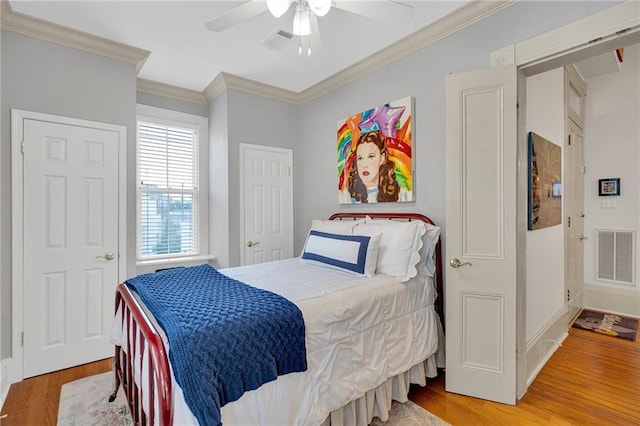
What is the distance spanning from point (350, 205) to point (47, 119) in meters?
2.75

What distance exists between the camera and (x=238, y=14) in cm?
171

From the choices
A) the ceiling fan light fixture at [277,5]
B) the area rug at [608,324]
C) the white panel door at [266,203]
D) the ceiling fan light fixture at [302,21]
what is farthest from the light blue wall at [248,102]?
the area rug at [608,324]

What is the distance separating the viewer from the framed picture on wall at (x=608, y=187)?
144 inches

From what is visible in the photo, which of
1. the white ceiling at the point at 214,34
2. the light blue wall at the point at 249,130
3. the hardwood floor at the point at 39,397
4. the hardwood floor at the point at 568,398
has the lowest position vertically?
the hardwood floor at the point at 39,397

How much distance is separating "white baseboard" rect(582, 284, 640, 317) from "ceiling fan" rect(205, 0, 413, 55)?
413cm

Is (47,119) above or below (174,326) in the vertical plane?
above

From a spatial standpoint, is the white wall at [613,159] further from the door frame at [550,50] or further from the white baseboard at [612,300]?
the door frame at [550,50]

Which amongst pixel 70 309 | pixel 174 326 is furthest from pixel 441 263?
pixel 70 309

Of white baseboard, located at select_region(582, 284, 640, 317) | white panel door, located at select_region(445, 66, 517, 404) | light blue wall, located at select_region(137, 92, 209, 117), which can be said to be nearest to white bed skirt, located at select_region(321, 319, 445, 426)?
white panel door, located at select_region(445, 66, 517, 404)

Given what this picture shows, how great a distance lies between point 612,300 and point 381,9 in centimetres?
433

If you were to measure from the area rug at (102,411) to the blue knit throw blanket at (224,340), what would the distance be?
902 millimetres

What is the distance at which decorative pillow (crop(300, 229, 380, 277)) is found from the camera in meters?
2.22

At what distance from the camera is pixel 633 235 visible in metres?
3.55

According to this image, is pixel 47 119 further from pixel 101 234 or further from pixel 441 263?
pixel 441 263
